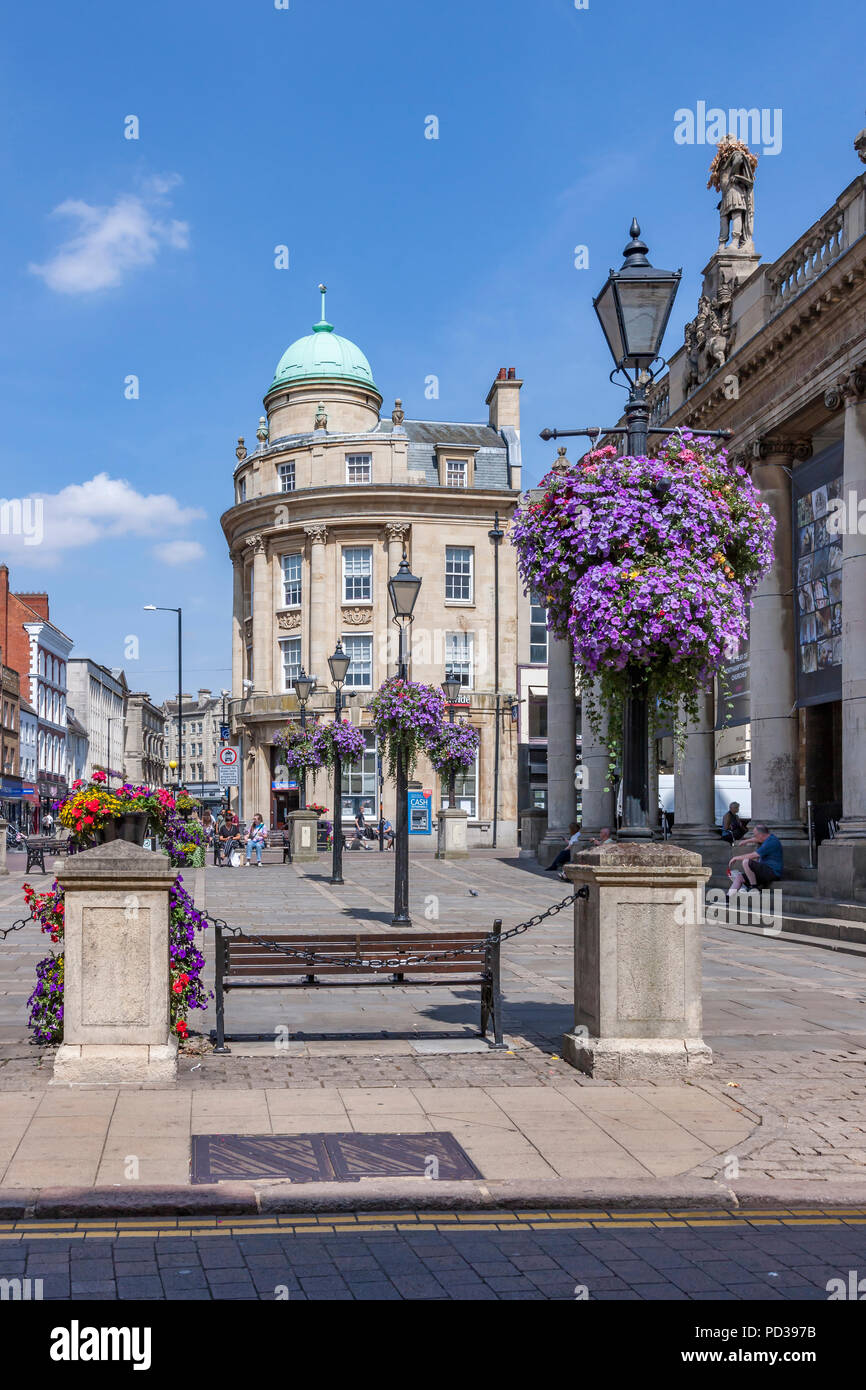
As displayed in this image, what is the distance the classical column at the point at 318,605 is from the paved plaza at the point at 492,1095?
44.8m

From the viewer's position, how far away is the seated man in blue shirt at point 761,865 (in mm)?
21672

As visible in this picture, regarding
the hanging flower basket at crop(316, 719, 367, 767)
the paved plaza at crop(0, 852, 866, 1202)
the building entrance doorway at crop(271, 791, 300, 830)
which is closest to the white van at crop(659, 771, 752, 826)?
the hanging flower basket at crop(316, 719, 367, 767)

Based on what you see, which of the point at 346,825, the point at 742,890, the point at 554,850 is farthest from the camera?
the point at 346,825

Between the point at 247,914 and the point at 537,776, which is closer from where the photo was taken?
the point at 247,914

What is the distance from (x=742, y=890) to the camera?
864 inches

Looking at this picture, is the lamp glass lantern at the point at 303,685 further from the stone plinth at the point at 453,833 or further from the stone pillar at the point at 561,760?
the stone pillar at the point at 561,760

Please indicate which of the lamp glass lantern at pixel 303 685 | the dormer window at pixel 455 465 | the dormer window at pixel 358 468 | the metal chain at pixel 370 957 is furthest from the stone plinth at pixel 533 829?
the metal chain at pixel 370 957

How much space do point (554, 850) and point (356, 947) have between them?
2613 centimetres

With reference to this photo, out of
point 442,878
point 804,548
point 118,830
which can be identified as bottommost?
point 442,878

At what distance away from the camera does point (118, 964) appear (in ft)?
28.5

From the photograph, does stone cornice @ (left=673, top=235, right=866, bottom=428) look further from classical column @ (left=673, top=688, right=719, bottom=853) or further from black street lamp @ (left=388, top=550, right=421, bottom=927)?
black street lamp @ (left=388, top=550, right=421, bottom=927)

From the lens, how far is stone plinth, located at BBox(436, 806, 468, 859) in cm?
3984

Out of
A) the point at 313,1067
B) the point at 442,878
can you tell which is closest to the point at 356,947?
the point at 313,1067
